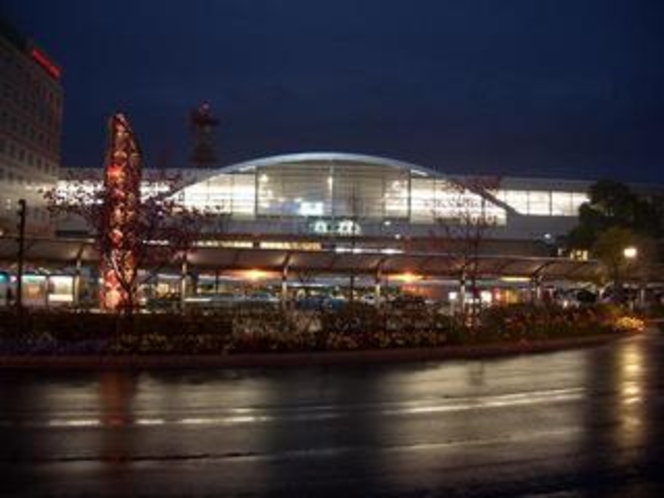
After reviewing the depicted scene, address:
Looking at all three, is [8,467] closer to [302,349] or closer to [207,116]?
[302,349]

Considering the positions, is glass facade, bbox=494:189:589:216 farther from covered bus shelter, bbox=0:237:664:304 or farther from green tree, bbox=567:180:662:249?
covered bus shelter, bbox=0:237:664:304

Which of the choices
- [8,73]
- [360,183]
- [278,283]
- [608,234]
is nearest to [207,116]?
[360,183]

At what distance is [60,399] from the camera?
17.3 m

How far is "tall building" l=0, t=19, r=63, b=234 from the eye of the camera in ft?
314

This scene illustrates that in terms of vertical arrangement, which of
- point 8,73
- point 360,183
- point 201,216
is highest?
point 8,73

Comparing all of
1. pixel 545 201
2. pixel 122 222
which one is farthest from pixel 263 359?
pixel 545 201

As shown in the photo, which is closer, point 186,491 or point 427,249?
point 186,491

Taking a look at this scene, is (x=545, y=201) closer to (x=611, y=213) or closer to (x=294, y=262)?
(x=611, y=213)

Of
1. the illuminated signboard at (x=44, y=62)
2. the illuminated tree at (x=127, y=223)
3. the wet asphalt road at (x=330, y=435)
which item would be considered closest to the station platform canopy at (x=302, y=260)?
the illuminated tree at (x=127, y=223)

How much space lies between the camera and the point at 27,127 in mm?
102562

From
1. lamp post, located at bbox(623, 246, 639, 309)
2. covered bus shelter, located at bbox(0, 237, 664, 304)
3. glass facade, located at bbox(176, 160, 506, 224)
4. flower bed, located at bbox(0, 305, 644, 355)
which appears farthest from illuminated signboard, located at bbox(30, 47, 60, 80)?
flower bed, located at bbox(0, 305, 644, 355)

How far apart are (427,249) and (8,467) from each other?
92604 mm

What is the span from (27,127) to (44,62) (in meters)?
10.2

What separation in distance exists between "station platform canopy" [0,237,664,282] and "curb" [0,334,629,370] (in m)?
25.1
